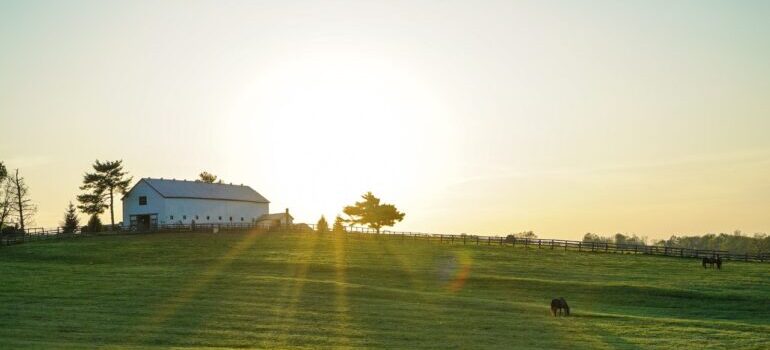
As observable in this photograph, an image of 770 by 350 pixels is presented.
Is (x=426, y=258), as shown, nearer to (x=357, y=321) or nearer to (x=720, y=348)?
(x=357, y=321)

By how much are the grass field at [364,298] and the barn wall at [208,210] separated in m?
18.3

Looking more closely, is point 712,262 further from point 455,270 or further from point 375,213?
point 375,213

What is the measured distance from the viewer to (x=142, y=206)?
100625 millimetres

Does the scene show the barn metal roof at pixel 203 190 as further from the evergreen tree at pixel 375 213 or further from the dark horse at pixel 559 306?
the dark horse at pixel 559 306

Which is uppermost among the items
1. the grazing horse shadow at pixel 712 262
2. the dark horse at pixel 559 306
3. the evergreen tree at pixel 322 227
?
the evergreen tree at pixel 322 227

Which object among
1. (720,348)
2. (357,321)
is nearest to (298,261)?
(357,321)

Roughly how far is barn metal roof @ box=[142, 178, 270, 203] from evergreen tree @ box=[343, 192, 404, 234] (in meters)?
16.3

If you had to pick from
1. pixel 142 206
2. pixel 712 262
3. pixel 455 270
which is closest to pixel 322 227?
pixel 142 206

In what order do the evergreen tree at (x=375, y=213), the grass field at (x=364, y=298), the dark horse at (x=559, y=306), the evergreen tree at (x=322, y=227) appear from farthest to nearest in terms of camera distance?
1. the evergreen tree at (x=375, y=213)
2. the evergreen tree at (x=322, y=227)
3. the dark horse at (x=559, y=306)
4. the grass field at (x=364, y=298)

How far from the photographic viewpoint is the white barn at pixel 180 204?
99500mm

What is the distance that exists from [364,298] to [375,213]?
245ft

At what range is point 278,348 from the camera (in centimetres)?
2958

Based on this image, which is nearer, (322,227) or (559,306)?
(559,306)

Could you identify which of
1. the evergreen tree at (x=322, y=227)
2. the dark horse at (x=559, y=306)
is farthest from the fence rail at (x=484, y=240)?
the dark horse at (x=559, y=306)
